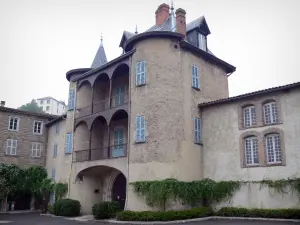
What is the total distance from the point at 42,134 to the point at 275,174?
27.8m

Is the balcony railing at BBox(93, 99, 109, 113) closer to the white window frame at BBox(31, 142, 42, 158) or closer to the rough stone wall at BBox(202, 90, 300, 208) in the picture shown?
the rough stone wall at BBox(202, 90, 300, 208)

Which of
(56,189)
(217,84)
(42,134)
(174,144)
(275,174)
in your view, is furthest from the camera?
(42,134)

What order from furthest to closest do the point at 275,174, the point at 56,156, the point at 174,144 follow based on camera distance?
the point at 56,156
the point at 174,144
the point at 275,174

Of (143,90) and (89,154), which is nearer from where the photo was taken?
(143,90)

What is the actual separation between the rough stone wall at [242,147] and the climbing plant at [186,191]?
2.06ft

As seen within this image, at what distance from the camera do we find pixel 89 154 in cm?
2620

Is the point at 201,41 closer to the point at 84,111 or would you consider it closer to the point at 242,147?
the point at 242,147

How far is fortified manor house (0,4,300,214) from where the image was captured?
19.3 meters

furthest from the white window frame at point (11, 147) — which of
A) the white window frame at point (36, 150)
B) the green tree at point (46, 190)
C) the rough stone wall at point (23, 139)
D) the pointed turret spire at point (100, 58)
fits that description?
the pointed turret spire at point (100, 58)

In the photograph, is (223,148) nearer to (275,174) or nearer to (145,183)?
(275,174)

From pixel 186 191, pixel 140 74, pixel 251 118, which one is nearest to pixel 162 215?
pixel 186 191

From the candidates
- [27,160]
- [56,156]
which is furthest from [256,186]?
[27,160]

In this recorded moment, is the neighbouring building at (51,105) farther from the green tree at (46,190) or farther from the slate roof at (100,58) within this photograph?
the slate roof at (100,58)

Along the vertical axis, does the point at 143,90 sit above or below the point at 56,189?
above
